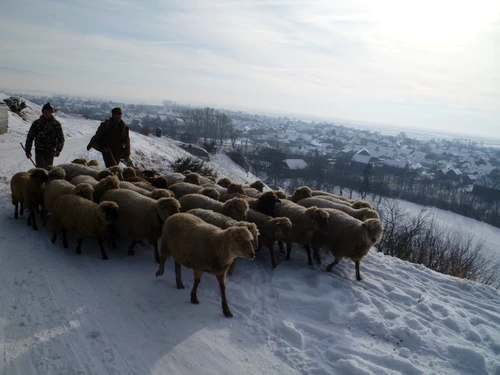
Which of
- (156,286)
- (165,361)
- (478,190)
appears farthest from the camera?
(478,190)

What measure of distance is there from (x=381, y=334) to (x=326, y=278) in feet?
5.92

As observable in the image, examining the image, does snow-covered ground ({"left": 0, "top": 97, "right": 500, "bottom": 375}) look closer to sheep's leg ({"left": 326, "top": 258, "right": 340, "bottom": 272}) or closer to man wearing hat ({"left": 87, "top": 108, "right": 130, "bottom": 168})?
sheep's leg ({"left": 326, "top": 258, "right": 340, "bottom": 272})

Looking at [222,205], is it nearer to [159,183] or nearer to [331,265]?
[159,183]

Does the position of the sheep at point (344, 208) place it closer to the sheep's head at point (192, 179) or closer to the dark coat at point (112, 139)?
the sheep's head at point (192, 179)

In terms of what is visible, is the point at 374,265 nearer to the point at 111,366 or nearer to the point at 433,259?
the point at 433,259

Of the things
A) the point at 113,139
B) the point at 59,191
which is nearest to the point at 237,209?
the point at 59,191

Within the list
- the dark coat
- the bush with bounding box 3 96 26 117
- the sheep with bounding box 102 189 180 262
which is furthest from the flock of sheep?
the bush with bounding box 3 96 26 117

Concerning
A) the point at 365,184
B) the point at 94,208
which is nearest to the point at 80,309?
the point at 94,208

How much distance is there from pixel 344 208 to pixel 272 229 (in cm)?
302

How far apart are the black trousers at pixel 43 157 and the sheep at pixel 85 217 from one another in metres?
3.90

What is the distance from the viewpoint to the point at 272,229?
7.53 m

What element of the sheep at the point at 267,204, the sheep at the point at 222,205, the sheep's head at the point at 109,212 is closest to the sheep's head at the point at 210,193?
the sheep at the point at 222,205

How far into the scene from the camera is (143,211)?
7.01m

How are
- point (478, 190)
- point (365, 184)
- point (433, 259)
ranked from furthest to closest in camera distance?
point (478, 190) → point (365, 184) → point (433, 259)
